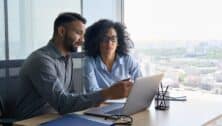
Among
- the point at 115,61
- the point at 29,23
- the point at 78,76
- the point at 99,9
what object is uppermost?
the point at 99,9

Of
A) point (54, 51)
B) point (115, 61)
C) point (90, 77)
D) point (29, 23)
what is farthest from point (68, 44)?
point (29, 23)

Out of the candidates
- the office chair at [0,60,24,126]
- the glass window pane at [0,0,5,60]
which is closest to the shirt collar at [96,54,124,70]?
the office chair at [0,60,24,126]

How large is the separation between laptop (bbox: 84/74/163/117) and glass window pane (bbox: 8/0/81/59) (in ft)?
3.56

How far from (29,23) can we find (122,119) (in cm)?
145

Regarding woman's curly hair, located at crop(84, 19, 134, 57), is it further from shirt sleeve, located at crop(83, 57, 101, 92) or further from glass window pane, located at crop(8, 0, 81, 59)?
glass window pane, located at crop(8, 0, 81, 59)

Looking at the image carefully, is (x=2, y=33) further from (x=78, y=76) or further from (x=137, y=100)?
(x=137, y=100)

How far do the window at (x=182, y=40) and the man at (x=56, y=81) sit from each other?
1298 mm

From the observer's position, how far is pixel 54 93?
154 centimetres

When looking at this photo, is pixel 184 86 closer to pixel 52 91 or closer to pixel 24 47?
pixel 24 47

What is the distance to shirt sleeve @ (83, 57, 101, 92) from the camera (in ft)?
7.36

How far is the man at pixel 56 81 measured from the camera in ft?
4.96

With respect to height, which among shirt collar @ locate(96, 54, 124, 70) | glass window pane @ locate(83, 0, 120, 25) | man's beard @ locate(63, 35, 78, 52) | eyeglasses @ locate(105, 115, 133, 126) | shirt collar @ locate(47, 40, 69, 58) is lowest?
eyeglasses @ locate(105, 115, 133, 126)

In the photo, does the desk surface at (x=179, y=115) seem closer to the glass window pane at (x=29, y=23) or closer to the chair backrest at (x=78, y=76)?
the chair backrest at (x=78, y=76)

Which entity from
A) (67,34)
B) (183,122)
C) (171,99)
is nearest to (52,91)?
(67,34)
